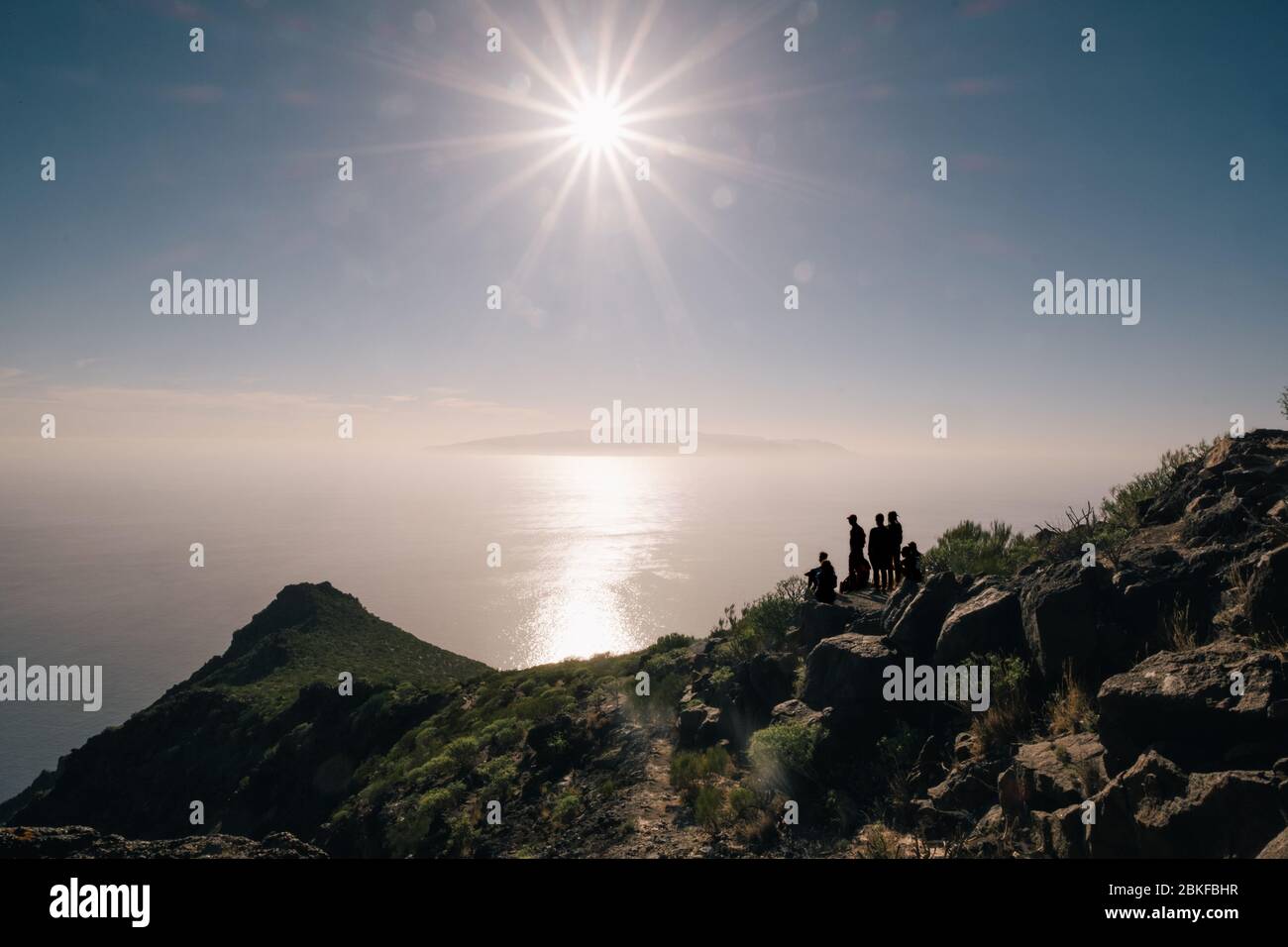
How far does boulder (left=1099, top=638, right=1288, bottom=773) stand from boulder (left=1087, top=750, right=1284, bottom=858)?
0.55 meters

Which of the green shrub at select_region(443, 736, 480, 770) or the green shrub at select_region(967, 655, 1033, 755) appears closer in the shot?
the green shrub at select_region(967, 655, 1033, 755)

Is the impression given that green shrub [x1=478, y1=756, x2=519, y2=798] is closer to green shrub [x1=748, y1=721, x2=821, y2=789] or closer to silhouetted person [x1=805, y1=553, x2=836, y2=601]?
green shrub [x1=748, y1=721, x2=821, y2=789]

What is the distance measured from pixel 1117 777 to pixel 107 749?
52280mm

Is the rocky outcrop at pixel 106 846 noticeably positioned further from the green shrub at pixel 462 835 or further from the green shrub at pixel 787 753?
the green shrub at pixel 787 753

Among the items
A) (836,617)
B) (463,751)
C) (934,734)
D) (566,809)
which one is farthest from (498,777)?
(934,734)

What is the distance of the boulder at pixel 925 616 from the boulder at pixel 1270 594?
496 centimetres

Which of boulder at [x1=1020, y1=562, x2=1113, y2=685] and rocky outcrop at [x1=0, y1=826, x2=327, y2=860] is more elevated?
boulder at [x1=1020, y1=562, x2=1113, y2=685]

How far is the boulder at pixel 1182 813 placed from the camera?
A: 6297 millimetres

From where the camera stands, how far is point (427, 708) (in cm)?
2781

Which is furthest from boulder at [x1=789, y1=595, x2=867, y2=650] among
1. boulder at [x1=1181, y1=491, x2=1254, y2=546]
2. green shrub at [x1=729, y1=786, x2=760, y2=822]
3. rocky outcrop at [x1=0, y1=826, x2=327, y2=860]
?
rocky outcrop at [x1=0, y1=826, x2=327, y2=860]

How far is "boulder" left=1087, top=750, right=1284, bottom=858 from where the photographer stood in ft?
20.7

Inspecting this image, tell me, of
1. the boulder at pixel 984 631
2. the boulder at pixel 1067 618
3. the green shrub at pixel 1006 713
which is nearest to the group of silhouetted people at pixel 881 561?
the boulder at pixel 984 631

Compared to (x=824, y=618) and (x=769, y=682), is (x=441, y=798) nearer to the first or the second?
(x=769, y=682)
